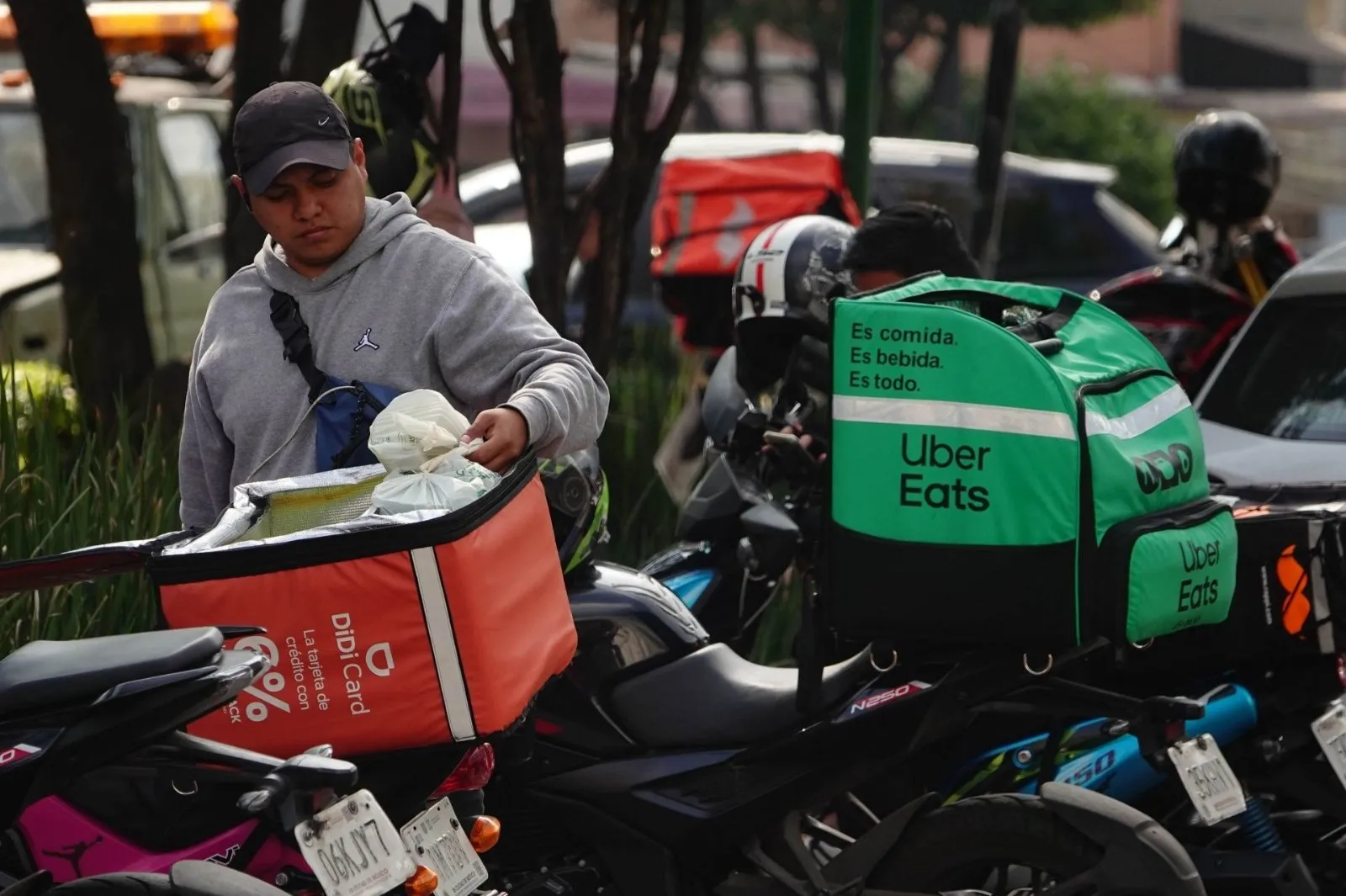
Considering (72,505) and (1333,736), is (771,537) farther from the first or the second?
(72,505)

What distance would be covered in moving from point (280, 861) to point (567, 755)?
0.96m

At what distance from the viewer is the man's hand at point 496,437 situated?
3080 millimetres

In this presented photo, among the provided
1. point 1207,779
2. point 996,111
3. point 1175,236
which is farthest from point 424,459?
point 996,111

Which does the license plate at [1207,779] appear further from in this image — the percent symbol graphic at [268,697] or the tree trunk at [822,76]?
the tree trunk at [822,76]

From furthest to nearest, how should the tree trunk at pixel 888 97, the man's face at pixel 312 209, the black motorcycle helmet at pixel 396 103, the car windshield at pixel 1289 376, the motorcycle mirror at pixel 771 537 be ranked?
the tree trunk at pixel 888 97 → the black motorcycle helmet at pixel 396 103 → the car windshield at pixel 1289 376 → the motorcycle mirror at pixel 771 537 → the man's face at pixel 312 209

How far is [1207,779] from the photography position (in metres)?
3.79

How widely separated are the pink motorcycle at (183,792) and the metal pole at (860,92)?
4069 millimetres

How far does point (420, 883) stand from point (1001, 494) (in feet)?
3.86

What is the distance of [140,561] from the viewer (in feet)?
10.2

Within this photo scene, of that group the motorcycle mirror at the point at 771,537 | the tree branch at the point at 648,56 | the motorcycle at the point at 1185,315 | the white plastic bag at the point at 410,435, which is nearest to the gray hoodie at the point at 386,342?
the white plastic bag at the point at 410,435

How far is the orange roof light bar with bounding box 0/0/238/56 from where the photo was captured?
10.4 m

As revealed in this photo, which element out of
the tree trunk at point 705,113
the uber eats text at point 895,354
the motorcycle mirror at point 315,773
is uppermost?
the uber eats text at point 895,354

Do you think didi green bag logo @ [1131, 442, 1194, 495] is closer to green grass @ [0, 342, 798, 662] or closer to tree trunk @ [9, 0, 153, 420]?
A: green grass @ [0, 342, 798, 662]

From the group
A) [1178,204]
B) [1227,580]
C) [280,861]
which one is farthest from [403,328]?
[1178,204]
